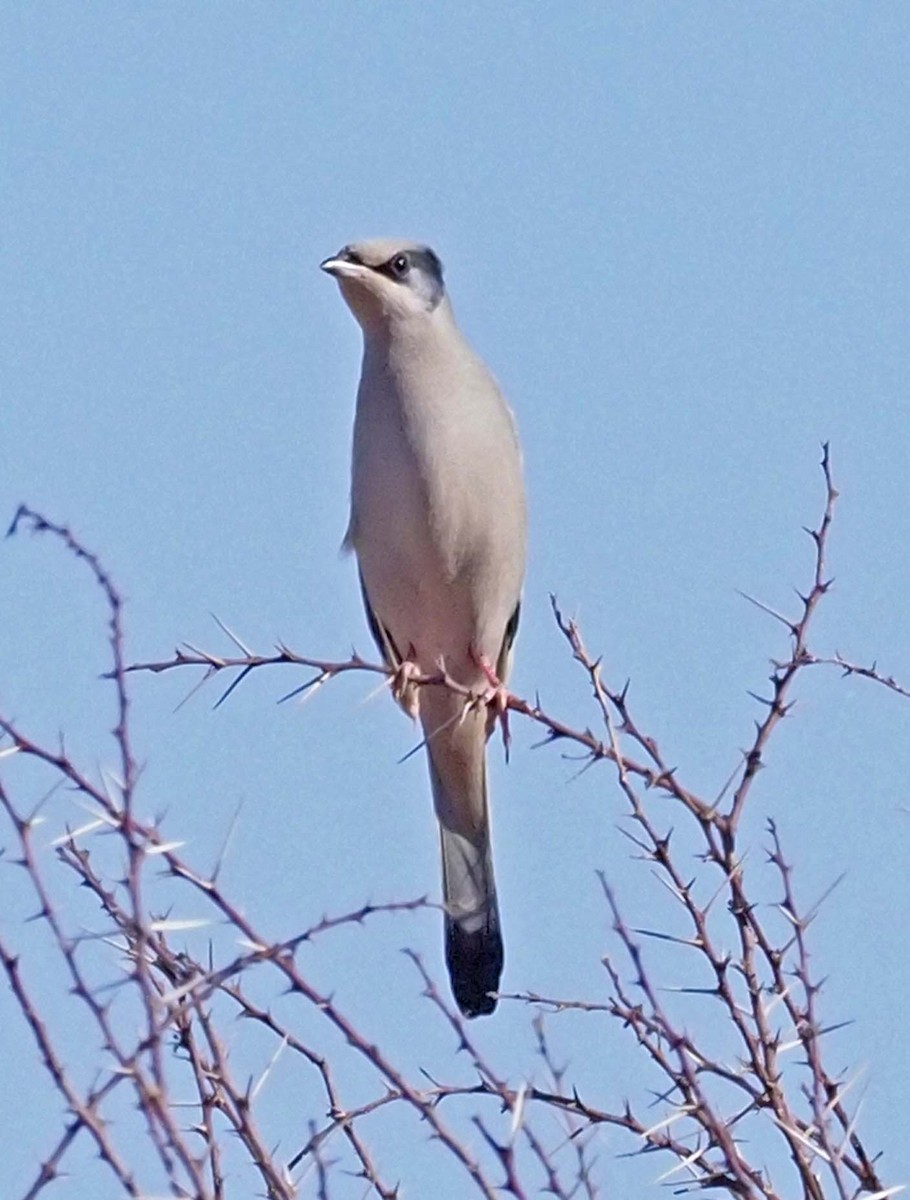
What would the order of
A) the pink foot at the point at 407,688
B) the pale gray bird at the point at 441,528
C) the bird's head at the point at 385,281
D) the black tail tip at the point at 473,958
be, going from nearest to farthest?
the pink foot at the point at 407,688
the pale gray bird at the point at 441,528
the bird's head at the point at 385,281
the black tail tip at the point at 473,958

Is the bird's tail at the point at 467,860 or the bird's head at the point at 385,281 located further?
the bird's tail at the point at 467,860

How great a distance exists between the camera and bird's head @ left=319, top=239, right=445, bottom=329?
6113 millimetres

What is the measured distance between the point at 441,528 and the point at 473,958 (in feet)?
4.83

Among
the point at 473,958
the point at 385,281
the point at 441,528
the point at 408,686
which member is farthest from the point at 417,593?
the point at 473,958

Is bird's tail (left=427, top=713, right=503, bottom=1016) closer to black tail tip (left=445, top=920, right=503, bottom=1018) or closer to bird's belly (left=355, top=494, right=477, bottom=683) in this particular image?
black tail tip (left=445, top=920, right=503, bottom=1018)

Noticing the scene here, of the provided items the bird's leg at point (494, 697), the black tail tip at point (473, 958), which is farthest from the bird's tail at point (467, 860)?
the bird's leg at point (494, 697)

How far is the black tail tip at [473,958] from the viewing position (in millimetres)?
6348

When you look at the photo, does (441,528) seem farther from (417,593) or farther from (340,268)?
(340,268)

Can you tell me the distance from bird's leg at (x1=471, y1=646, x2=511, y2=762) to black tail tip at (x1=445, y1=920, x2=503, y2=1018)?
62 centimetres

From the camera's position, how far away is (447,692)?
6.20 m

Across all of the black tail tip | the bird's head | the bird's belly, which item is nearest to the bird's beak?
the bird's head

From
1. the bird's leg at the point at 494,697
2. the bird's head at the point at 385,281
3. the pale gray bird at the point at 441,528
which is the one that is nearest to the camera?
the pale gray bird at the point at 441,528

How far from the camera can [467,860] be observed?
6562 mm

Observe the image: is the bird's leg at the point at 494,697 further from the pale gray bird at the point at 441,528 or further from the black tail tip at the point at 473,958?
the black tail tip at the point at 473,958
